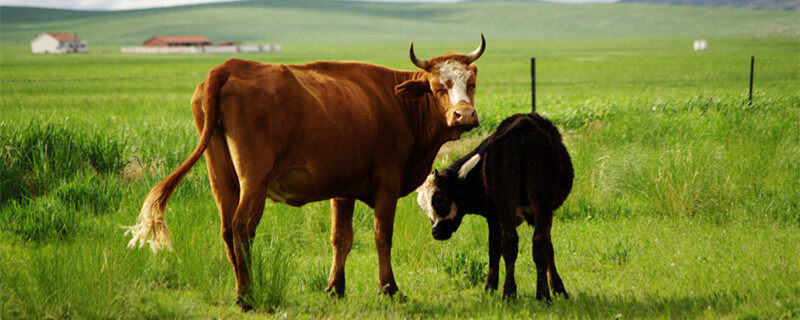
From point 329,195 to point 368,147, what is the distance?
1.65 ft

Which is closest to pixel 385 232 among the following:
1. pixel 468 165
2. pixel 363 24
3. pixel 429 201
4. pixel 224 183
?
pixel 429 201

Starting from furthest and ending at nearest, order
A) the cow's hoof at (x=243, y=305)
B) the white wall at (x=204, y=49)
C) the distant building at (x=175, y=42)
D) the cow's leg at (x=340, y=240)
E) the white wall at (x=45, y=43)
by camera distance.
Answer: the distant building at (x=175, y=42)
the white wall at (x=45, y=43)
the white wall at (x=204, y=49)
the cow's leg at (x=340, y=240)
the cow's hoof at (x=243, y=305)

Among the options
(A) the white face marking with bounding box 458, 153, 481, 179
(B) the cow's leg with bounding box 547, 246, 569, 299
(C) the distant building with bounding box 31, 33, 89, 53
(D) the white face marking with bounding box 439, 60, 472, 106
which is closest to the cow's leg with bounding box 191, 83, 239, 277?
(D) the white face marking with bounding box 439, 60, 472, 106

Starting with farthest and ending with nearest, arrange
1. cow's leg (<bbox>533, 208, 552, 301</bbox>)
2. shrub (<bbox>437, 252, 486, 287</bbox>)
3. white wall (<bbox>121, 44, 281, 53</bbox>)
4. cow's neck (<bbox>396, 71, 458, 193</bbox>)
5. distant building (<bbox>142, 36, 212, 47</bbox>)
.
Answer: distant building (<bbox>142, 36, 212, 47</bbox>), white wall (<bbox>121, 44, 281, 53</bbox>), shrub (<bbox>437, 252, 486, 287</bbox>), cow's neck (<bbox>396, 71, 458, 193</bbox>), cow's leg (<bbox>533, 208, 552, 301</bbox>)

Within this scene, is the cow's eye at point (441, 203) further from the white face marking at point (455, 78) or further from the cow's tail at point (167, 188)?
the cow's tail at point (167, 188)

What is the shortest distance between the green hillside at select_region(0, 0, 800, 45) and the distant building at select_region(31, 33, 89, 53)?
3382cm

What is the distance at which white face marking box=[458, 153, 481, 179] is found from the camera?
5930 millimetres

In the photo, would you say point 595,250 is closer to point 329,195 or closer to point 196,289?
point 329,195

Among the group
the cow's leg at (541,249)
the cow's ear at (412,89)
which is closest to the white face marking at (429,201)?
the cow's ear at (412,89)

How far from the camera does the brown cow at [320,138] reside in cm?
484

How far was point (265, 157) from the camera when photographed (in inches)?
189

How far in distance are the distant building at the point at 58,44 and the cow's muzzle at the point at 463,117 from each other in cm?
10895

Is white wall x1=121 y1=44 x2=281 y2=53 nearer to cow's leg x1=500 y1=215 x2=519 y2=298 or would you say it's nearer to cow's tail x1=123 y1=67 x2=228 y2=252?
cow's tail x1=123 y1=67 x2=228 y2=252

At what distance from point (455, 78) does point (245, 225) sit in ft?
6.81
